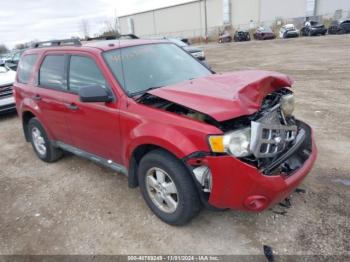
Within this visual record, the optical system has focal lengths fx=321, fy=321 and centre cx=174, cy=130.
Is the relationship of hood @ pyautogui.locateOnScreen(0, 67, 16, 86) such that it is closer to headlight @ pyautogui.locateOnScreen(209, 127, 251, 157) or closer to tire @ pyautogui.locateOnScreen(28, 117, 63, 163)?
tire @ pyautogui.locateOnScreen(28, 117, 63, 163)

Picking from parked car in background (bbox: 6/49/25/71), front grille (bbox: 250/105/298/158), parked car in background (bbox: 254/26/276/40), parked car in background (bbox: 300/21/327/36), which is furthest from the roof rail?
parked car in background (bbox: 254/26/276/40)

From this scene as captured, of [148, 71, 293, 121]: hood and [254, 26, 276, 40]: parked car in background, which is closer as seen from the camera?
[148, 71, 293, 121]: hood

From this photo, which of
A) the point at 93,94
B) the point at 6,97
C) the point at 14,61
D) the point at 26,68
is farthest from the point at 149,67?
the point at 14,61

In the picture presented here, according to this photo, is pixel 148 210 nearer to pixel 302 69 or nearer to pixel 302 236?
pixel 302 236

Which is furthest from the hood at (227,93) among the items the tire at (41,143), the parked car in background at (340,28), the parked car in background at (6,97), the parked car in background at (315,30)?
the parked car in background at (315,30)

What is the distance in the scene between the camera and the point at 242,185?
8.60 ft

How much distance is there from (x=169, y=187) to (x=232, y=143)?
0.83m

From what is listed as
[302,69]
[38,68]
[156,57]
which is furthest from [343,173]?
[302,69]

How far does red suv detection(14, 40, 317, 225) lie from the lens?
8.77ft

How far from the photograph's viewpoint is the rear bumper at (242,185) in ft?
8.48

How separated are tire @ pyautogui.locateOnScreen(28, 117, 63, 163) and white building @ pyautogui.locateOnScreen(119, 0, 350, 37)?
50.0m

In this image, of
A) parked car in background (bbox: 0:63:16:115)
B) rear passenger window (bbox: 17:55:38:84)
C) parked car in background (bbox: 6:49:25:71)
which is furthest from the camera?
parked car in background (bbox: 6:49:25:71)

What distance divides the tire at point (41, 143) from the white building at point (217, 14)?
164 feet

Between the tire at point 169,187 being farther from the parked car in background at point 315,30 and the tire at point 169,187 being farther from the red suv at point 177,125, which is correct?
the parked car in background at point 315,30
